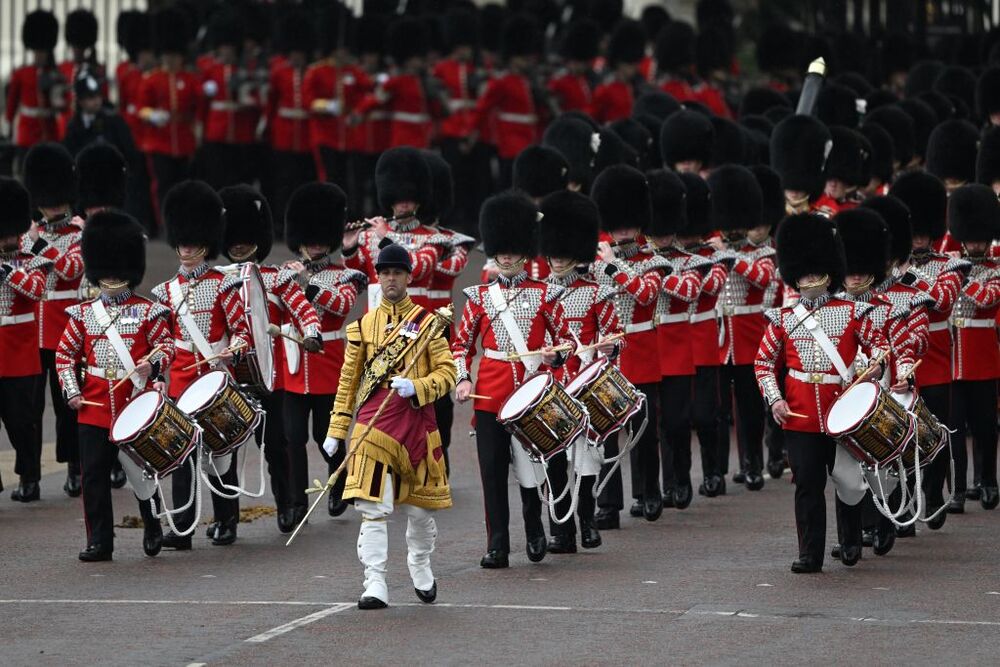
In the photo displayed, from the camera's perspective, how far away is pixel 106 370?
962 cm

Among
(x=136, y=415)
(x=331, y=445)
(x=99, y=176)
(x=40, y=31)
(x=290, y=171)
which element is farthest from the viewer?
(x=290, y=171)

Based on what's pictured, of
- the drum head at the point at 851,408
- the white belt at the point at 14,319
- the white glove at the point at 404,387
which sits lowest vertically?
the drum head at the point at 851,408

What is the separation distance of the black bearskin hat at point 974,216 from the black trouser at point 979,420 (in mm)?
627

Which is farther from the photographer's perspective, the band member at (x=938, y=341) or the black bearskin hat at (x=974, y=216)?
the black bearskin hat at (x=974, y=216)

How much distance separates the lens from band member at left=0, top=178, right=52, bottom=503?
36.1ft

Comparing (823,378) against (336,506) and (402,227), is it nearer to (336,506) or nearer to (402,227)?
(336,506)

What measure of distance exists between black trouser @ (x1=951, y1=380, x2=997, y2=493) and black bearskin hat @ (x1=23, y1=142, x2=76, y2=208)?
413 centimetres

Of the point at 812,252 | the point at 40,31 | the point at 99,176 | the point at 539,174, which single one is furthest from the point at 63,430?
the point at 40,31

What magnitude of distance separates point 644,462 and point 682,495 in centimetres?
38

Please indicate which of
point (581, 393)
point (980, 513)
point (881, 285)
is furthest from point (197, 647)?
point (980, 513)

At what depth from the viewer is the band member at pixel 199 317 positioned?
32.8 ft

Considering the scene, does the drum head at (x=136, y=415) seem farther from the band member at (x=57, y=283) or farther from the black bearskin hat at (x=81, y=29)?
the black bearskin hat at (x=81, y=29)

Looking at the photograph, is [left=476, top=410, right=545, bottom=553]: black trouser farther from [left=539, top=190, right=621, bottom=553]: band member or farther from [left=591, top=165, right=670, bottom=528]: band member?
[left=591, top=165, right=670, bottom=528]: band member

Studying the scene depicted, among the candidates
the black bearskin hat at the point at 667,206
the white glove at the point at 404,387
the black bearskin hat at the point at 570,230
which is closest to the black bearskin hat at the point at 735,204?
the black bearskin hat at the point at 667,206
